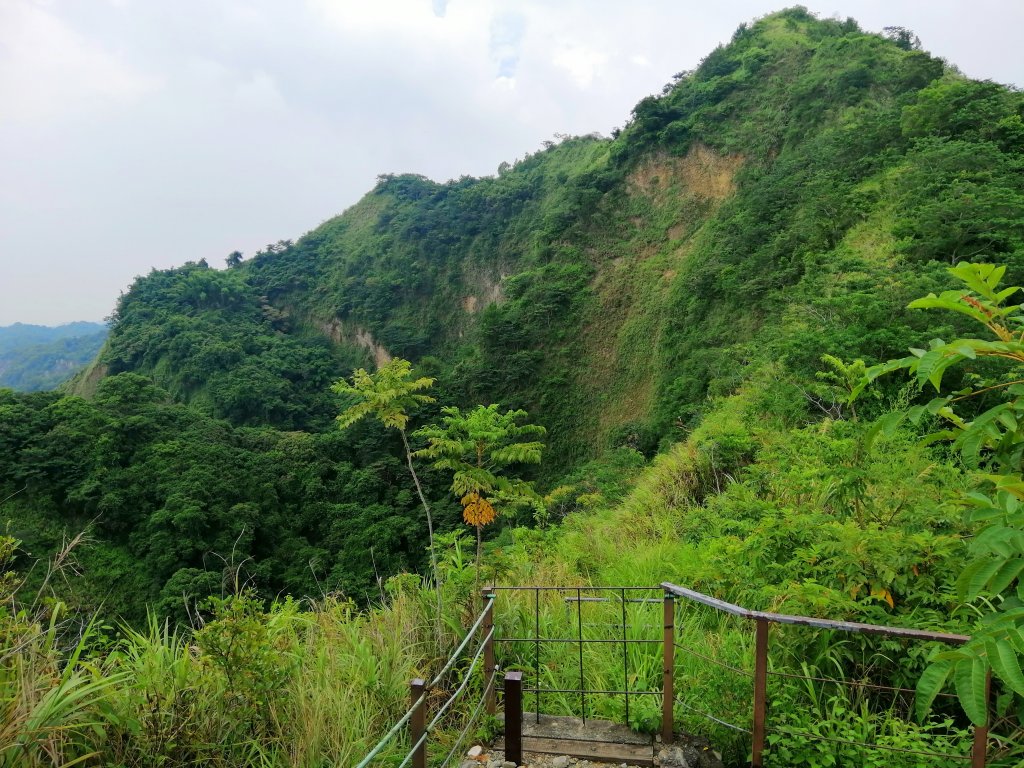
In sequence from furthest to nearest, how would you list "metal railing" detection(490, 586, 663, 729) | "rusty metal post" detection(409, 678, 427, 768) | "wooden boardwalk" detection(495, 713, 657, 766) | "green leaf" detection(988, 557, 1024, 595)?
"metal railing" detection(490, 586, 663, 729) < "wooden boardwalk" detection(495, 713, 657, 766) < "rusty metal post" detection(409, 678, 427, 768) < "green leaf" detection(988, 557, 1024, 595)

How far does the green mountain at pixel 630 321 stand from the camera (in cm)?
1045

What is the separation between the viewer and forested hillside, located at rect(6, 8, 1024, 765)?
8.84ft

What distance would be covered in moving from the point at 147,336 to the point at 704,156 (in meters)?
37.6

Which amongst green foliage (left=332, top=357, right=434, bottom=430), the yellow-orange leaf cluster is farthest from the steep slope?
green foliage (left=332, top=357, right=434, bottom=430)

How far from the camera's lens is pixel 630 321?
87.6 ft

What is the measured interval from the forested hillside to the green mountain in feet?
0.42

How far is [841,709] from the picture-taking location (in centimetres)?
267

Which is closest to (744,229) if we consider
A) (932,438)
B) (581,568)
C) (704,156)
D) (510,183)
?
(704,156)

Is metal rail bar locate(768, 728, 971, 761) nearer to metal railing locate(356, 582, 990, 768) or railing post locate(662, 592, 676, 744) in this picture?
metal railing locate(356, 582, 990, 768)

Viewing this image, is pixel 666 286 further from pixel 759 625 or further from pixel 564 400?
pixel 759 625

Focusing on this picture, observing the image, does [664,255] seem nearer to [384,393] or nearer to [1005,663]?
[384,393]

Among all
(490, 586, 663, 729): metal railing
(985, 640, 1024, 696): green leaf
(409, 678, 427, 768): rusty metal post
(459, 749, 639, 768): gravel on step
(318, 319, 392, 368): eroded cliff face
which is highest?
(318, 319, 392, 368): eroded cliff face

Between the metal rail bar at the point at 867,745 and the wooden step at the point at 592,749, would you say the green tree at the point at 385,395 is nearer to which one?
the wooden step at the point at 592,749

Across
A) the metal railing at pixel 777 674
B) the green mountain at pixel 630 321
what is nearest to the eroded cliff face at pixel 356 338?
the green mountain at pixel 630 321
